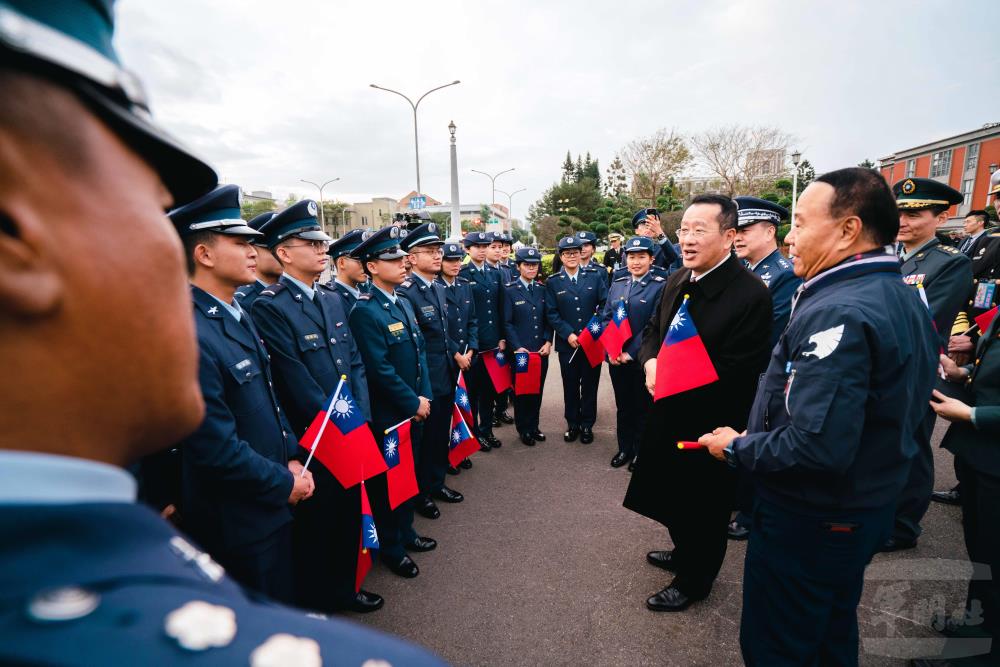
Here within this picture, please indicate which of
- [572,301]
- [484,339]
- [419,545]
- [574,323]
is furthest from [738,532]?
[484,339]

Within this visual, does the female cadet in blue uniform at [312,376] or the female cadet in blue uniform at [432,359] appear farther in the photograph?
the female cadet in blue uniform at [432,359]

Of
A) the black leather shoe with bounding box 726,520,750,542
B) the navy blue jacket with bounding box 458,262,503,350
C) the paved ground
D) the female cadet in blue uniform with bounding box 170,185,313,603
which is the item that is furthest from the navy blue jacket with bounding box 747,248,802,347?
the female cadet in blue uniform with bounding box 170,185,313,603

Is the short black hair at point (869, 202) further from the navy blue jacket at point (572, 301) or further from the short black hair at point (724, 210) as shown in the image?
the navy blue jacket at point (572, 301)

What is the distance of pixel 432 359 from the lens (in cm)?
455

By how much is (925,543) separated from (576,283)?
4117mm

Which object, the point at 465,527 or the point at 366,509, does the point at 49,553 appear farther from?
the point at 465,527

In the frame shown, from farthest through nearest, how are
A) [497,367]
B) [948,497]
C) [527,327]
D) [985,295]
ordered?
[527,327]
[497,367]
[985,295]
[948,497]

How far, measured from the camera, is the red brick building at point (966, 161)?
1267 inches

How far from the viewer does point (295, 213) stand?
3.21 m

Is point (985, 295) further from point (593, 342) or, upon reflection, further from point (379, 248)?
point (379, 248)

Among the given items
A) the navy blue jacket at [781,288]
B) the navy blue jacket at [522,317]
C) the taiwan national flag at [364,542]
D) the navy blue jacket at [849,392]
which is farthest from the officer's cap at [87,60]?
the navy blue jacket at [522,317]

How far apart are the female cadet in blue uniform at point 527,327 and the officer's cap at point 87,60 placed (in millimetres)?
5565

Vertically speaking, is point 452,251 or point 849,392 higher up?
point 452,251

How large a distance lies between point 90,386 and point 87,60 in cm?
30
